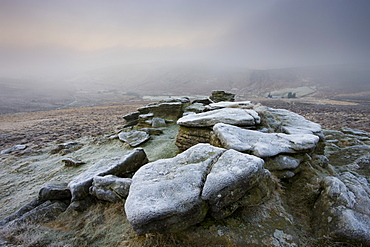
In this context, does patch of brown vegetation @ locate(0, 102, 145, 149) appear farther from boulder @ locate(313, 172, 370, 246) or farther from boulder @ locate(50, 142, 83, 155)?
boulder @ locate(313, 172, 370, 246)

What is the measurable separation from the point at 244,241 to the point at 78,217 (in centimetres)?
422

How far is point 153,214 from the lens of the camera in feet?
9.64

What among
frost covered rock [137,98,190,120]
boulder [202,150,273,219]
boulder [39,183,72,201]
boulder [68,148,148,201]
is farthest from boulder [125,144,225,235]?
frost covered rock [137,98,190,120]

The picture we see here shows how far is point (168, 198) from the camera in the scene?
3.21 meters

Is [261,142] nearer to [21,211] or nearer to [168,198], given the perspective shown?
[168,198]

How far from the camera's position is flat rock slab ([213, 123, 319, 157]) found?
4.96 meters

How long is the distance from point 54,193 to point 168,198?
4169mm

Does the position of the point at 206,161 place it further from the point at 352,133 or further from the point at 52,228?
the point at 352,133

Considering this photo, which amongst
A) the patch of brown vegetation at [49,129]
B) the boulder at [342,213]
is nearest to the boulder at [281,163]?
the boulder at [342,213]

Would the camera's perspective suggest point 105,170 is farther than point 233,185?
Yes

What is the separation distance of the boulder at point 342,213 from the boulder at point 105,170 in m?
5.40

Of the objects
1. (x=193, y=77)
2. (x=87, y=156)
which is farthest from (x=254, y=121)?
(x=193, y=77)

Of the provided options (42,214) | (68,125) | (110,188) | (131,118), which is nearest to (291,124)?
(110,188)

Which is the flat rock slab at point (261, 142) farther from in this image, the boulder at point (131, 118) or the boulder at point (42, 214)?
the boulder at point (131, 118)
